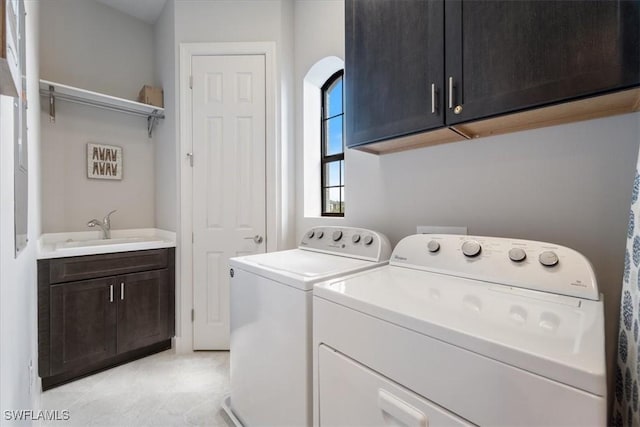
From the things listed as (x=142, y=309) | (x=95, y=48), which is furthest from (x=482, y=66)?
(x=95, y=48)

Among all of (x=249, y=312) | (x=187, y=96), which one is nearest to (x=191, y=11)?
(x=187, y=96)

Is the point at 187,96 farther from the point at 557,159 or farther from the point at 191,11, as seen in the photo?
the point at 557,159

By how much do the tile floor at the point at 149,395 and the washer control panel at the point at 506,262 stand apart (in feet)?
4.70

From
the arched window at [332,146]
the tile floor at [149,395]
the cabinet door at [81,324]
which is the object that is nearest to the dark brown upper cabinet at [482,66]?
the arched window at [332,146]

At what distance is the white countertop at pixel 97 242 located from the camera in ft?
6.38

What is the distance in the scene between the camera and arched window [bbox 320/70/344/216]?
2.34 metres

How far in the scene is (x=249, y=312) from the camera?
1360 millimetres

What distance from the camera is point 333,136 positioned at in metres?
2.42

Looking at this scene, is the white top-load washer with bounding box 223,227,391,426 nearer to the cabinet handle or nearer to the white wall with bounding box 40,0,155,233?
the cabinet handle

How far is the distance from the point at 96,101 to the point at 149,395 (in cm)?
239

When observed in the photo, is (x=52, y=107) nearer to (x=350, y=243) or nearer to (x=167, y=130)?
(x=167, y=130)

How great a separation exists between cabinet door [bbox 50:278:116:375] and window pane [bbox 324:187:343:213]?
68.3 inches

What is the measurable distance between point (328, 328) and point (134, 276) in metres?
1.90

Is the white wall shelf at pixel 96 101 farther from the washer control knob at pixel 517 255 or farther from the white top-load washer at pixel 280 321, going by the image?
the washer control knob at pixel 517 255
